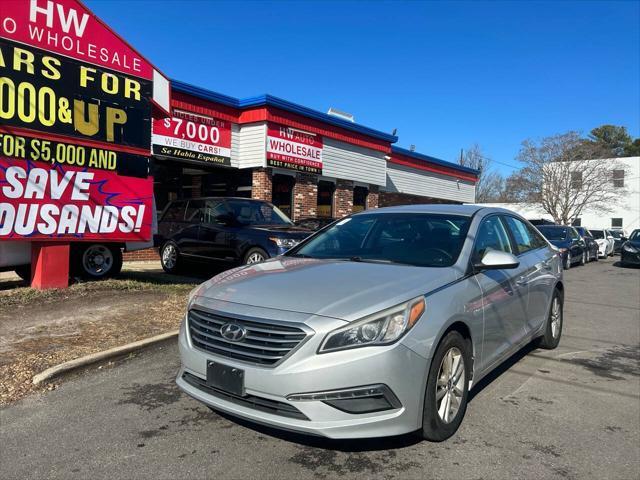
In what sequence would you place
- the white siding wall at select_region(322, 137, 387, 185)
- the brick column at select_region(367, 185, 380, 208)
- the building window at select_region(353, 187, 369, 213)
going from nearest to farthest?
the white siding wall at select_region(322, 137, 387, 185)
the building window at select_region(353, 187, 369, 213)
the brick column at select_region(367, 185, 380, 208)

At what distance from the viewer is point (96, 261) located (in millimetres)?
9258

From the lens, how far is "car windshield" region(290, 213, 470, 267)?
4127 millimetres

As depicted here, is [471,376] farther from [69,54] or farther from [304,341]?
[69,54]

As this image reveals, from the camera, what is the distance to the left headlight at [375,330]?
9.76ft

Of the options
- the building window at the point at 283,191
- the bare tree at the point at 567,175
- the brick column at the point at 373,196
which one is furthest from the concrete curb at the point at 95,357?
the bare tree at the point at 567,175

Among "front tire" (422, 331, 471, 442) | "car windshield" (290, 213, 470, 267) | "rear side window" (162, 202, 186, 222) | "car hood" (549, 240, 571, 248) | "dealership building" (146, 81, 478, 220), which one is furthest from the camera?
"car hood" (549, 240, 571, 248)

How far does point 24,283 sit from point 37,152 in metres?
2.60

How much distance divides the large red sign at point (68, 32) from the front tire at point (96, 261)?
3124 mm

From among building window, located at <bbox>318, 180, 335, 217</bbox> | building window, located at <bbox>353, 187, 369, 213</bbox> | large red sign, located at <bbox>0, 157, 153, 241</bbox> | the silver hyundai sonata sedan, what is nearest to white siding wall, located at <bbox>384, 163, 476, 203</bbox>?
building window, located at <bbox>353, 187, 369, 213</bbox>

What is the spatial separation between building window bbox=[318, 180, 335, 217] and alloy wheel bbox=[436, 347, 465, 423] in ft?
46.9

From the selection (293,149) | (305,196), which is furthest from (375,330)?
(305,196)

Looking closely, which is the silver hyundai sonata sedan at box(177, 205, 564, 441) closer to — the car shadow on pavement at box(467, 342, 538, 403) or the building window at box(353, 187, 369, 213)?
the car shadow on pavement at box(467, 342, 538, 403)

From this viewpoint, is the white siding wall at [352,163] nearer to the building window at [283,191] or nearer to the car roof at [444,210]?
the building window at [283,191]

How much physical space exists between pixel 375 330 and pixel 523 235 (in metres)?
3.18
